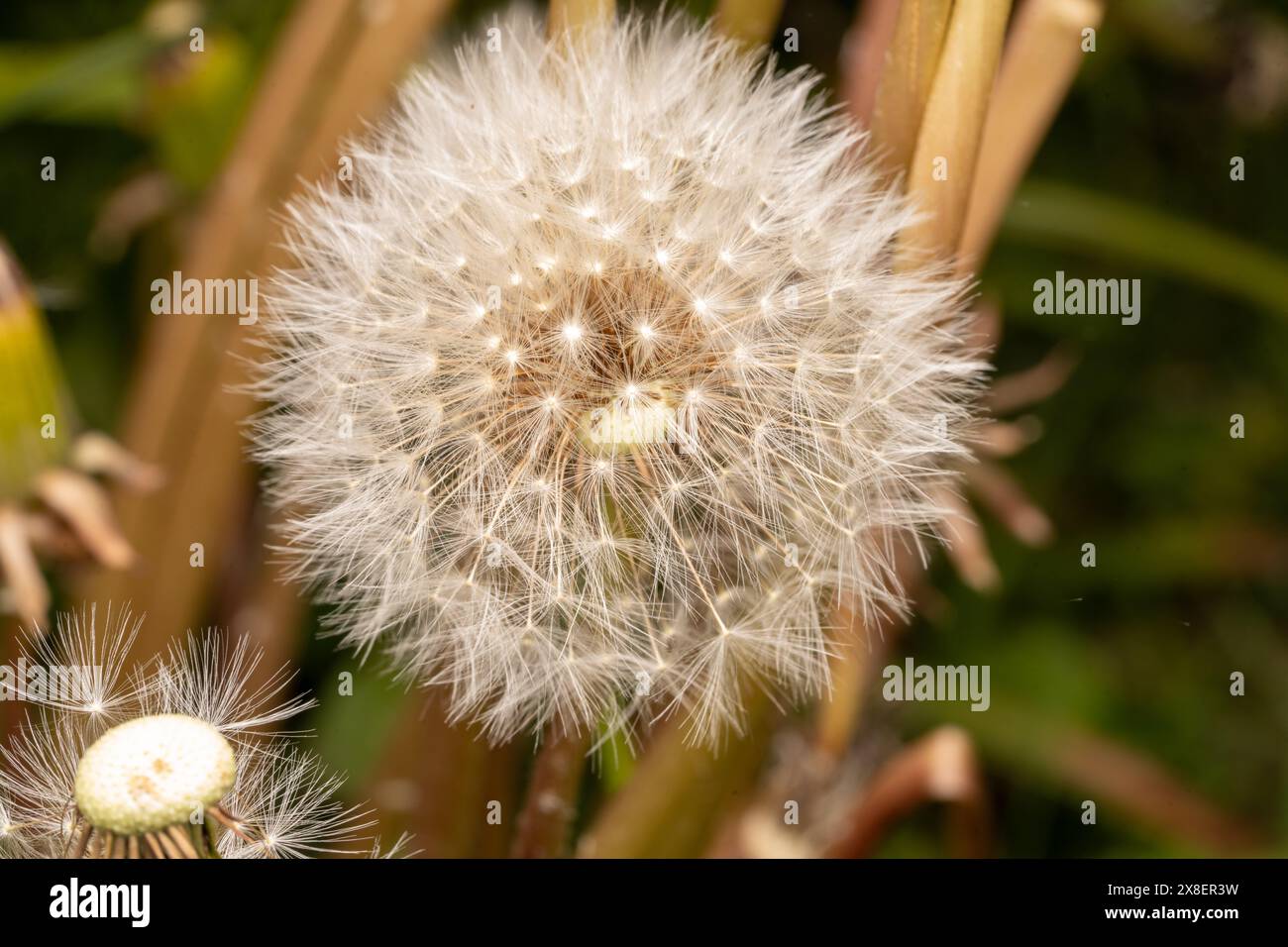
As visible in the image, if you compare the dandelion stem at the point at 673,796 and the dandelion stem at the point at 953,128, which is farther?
the dandelion stem at the point at 673,796

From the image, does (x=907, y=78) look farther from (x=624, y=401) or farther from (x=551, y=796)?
(x=551, y=796)

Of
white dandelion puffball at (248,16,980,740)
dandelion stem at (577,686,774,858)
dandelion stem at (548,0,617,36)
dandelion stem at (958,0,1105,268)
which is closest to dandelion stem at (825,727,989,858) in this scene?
dandelion stem at (577,686,774,858)

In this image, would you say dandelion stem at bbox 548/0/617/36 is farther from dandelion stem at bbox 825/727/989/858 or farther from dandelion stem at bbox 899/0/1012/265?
dandelion stem at bbox 825/727/989/858

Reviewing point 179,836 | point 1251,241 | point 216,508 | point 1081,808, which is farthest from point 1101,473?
point 179,836

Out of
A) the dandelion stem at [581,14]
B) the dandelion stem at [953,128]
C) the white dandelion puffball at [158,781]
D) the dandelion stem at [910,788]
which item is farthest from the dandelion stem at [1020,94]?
the white dandelion puffball at [158,781]

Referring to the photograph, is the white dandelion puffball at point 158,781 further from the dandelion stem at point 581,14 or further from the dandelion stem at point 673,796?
the dandelion stem at point 581,14

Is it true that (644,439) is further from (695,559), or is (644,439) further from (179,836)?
(179,836)

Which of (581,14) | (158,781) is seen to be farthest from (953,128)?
(158,781)

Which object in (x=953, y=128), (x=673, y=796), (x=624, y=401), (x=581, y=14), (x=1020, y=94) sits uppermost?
(x=581, y=14)
